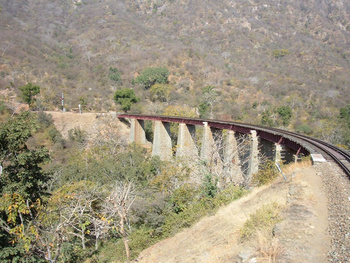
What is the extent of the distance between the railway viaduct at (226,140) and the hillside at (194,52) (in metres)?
19.4

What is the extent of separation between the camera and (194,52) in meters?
93.9

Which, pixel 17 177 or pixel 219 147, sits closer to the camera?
pixel 17 177

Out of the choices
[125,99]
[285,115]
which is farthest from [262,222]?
[285,115]

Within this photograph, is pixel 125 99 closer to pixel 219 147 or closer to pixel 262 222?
pixel 219 147

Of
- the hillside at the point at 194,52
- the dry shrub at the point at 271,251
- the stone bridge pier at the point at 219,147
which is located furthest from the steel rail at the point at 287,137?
the hillside at the point at 194,52

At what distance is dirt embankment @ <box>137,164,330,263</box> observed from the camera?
5.87 metres

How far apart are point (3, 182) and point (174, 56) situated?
277ft

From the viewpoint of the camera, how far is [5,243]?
10.1 m

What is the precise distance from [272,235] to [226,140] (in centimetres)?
1893

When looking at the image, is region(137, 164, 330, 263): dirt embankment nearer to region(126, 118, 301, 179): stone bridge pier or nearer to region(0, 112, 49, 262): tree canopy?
region(0, 112, 49, 262): tree canopy

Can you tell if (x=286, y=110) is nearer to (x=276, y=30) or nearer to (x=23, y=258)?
(x=23, y=258)

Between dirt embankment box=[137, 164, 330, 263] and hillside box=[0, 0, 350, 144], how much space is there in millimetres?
34686

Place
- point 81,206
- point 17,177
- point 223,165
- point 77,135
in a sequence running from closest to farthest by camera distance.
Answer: point 17,177
point 81,206
point 223,165
point 77,135

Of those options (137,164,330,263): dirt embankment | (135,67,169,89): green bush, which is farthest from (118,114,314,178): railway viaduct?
(135,67,169,89): green bush
